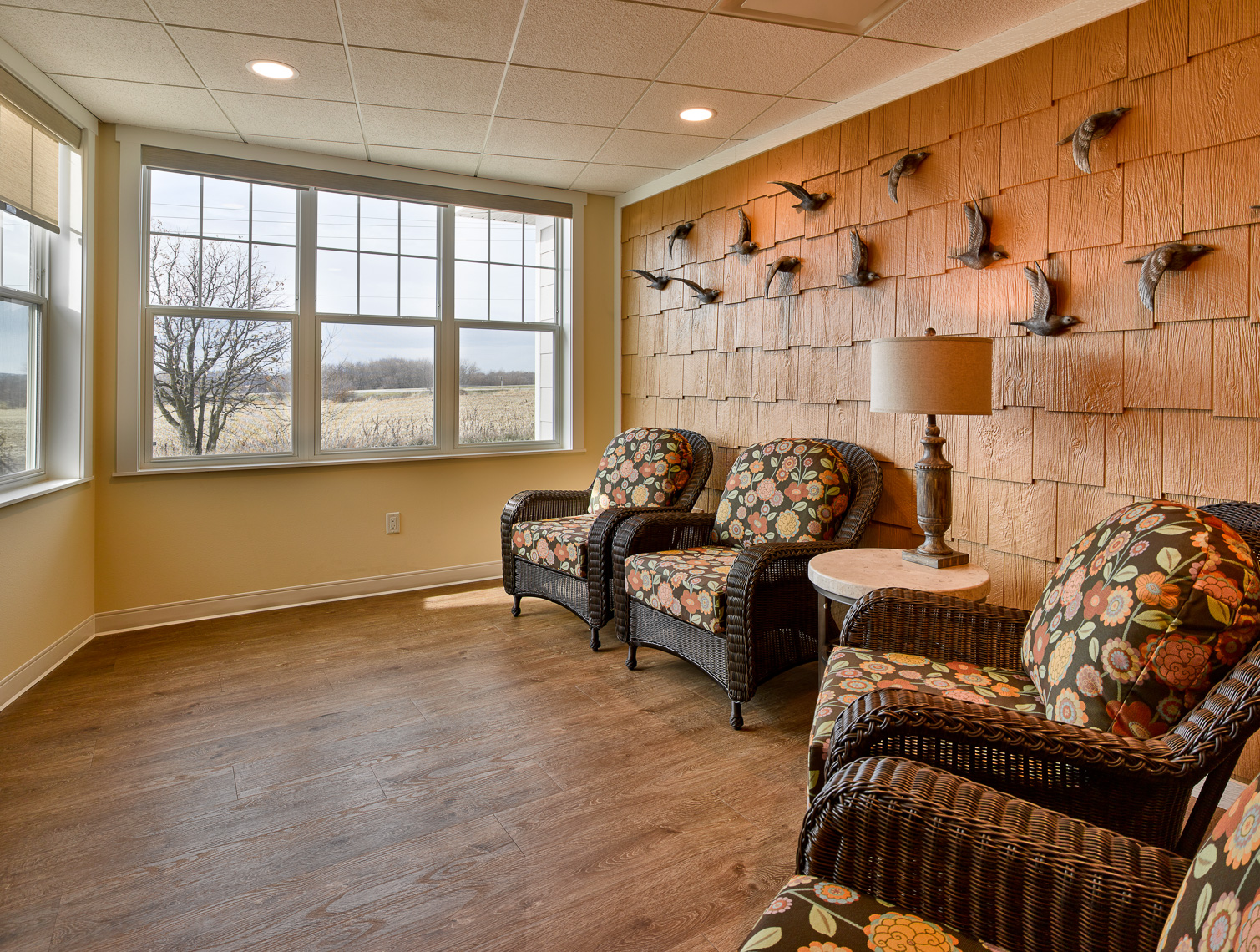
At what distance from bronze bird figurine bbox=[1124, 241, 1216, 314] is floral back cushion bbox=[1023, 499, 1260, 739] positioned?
3.45 feet

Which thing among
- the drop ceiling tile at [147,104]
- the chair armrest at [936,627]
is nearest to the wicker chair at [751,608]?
the chair armrest at [936,627]

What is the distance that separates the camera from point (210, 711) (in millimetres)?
2879

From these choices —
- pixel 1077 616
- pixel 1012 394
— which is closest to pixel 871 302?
pixel 1012 394

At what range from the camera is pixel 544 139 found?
3975 millimetres

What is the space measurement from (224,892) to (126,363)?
2.93 m

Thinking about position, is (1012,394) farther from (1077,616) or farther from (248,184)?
(248,184)

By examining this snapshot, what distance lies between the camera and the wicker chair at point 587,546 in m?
Result: 3.51

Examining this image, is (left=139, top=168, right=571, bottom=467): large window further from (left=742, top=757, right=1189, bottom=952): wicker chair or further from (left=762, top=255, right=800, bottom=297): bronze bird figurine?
(left=742, top=757, right=1189, bottom=952): wicker chair

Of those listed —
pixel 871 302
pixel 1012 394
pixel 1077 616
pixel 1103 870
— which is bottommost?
pixel 1103 870

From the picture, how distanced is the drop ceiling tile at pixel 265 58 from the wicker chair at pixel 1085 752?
2957 mm

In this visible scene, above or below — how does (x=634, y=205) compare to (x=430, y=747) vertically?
above

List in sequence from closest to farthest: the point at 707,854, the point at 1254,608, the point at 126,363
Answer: the point at 1254,608 < the point at 707,854 < the point at 126,363

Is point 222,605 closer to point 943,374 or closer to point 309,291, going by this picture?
point 309,291

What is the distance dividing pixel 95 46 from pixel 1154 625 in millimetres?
3758
